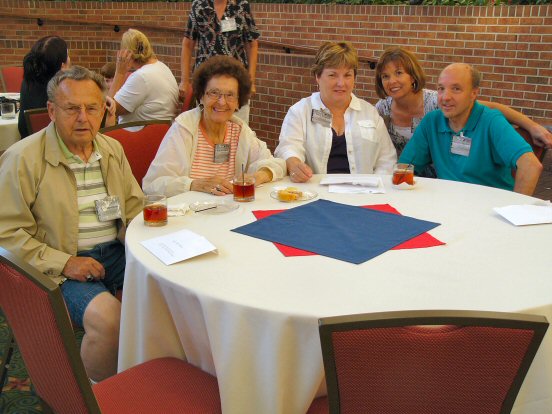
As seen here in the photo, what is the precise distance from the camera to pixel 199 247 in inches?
77.1

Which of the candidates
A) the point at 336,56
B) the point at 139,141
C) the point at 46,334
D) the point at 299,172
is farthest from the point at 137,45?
the point at 46,334

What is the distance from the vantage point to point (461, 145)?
3.21 m

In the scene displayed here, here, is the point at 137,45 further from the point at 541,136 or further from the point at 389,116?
the point at 541,136

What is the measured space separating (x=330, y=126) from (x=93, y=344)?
1801 millimetres

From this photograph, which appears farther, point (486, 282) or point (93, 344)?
point (93, 344)

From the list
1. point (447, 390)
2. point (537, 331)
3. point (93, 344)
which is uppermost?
point (537, 331)

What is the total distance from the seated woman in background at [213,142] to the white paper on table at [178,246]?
741 mm

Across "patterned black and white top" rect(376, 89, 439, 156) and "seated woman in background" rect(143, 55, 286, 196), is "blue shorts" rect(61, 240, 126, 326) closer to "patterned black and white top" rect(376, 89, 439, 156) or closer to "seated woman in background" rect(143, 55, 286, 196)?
"seated woman in background" rect(143, 55, 286, 196)

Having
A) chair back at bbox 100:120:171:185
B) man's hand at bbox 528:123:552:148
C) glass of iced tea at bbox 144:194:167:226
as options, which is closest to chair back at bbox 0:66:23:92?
chair back at bbox 100:120:171:185

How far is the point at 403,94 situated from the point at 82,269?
216 cm

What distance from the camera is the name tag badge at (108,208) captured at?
244 centimetres

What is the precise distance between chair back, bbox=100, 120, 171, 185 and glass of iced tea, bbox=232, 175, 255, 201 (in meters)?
0.86

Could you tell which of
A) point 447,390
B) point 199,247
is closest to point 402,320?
point 447,390

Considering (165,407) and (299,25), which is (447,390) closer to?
(165,407)
